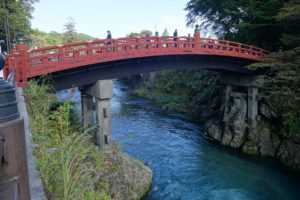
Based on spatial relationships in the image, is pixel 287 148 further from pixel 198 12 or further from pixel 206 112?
pixel 198 12

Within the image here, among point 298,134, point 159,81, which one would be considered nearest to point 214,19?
point 159,81

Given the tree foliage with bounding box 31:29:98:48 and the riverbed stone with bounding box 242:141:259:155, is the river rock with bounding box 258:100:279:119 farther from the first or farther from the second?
the tree foliage with bounding box 31:29:98:48

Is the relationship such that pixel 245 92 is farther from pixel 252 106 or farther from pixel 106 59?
pixel 106 59

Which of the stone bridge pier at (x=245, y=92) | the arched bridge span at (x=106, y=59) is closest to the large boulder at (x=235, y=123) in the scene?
the stone bridge pier at (x=245, y=92)

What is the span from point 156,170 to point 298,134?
8.53 meters

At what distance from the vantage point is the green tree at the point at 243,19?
16.5m

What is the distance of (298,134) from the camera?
39.4ft

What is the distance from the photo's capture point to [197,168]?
12062 mm

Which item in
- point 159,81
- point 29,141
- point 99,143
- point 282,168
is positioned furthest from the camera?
point 159,81

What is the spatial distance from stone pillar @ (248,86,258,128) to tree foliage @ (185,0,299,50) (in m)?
3.82

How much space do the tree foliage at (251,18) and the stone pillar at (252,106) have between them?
382 centimetres

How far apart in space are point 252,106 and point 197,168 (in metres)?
6.83

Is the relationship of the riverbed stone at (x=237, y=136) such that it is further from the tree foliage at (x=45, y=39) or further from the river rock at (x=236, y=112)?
the tree foliage at (x=45, y=39)

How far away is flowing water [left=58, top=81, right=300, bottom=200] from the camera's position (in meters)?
9.98
